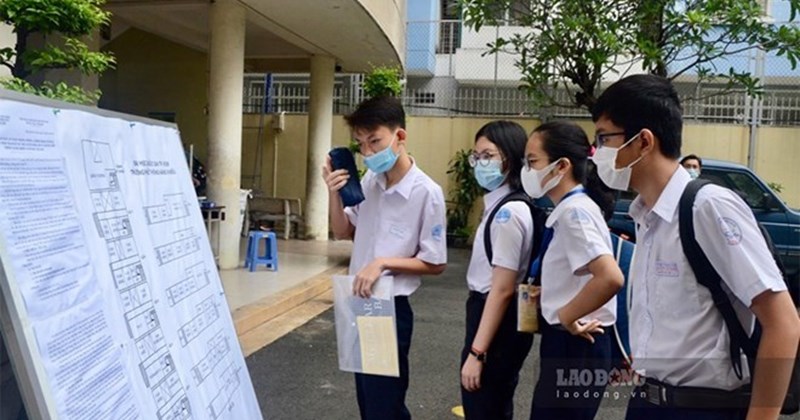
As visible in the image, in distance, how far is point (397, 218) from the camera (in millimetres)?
2229

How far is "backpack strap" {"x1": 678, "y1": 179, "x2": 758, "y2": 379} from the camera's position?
4.20ft

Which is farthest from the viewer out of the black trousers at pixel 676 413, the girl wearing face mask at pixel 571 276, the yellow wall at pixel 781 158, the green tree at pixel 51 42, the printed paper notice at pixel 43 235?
the yellow wall at pixel 781 158

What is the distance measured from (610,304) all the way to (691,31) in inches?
187

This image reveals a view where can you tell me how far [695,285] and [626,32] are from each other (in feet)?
17.1

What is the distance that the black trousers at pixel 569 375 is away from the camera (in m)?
1.85

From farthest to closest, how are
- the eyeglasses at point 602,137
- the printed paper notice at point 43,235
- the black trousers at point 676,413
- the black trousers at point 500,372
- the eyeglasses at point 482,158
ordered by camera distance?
the eyeglasses at point 482,158 < the black trousers at point 500,372 < the eyeglasses at point 602,137 < the black trousers at point 676,413 < the printed paper notice at point 43,235

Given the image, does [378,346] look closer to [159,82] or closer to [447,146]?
[447,146]

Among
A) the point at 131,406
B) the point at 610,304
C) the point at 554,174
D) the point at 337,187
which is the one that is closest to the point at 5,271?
the point at 131,406

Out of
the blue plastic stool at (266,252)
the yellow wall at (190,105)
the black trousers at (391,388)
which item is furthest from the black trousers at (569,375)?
the yellow wall at (190,105)

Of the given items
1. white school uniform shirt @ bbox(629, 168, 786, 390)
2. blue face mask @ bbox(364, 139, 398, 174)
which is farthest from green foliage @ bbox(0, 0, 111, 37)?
white school uniform shirt @ bbox(629, 168, 786, 390)

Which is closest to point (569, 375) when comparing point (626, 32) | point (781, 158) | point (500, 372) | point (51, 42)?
point (500, 372)

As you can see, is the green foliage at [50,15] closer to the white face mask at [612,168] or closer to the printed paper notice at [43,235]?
the printed paper notice at [43,235]

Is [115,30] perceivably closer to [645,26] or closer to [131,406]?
Result: [645,26]

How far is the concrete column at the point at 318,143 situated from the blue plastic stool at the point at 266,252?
2799mm
